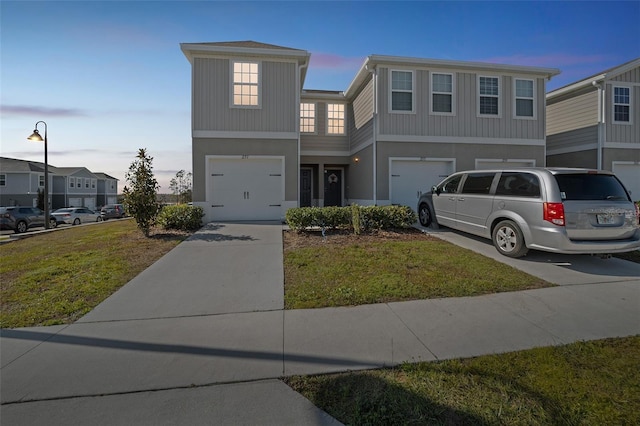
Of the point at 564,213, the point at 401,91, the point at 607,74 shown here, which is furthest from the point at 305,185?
the point at 607,74

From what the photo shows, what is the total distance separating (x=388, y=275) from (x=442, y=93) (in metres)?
9.15

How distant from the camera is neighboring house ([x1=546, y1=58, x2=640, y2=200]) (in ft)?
40.7

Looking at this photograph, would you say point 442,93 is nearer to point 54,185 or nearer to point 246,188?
point 246,188

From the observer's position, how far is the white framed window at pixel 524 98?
12.0 meters

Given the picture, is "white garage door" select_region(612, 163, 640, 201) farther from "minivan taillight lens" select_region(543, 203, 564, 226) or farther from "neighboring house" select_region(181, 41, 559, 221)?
"minivan taillight lens" select_region(543, 203, 564, 226)

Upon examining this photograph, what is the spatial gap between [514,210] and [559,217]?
2.71 feet

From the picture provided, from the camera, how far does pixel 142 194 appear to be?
861 cm

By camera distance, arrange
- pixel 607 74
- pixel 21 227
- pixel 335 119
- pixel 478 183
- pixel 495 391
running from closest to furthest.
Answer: pixel 495 391 → pixel 478 183 → pixel 607 74 → pixel 335 119 → pixel 21 227

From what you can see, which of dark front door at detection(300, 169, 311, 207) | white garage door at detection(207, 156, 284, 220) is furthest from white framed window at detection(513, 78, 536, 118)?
white garage door at detection(207, 156, 284, 220)

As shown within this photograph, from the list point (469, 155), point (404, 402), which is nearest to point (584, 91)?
point (469, 155)

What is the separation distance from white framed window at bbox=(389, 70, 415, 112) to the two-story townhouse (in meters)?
42.0

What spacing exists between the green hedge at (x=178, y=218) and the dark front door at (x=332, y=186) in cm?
760

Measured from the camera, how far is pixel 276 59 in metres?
11.0

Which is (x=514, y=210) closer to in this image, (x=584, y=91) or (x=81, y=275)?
(x=81, y=275)
